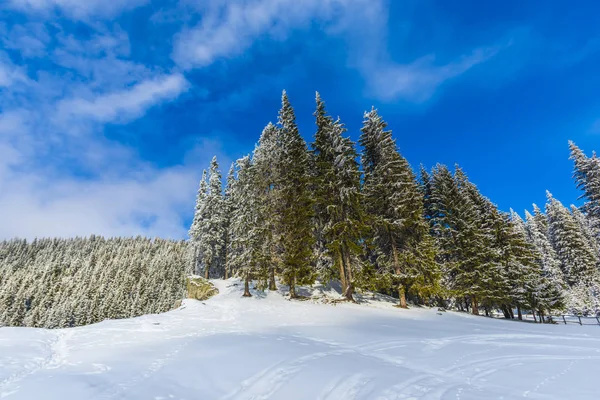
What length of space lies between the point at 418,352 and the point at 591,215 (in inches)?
1434

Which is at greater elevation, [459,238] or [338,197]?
[338,197]

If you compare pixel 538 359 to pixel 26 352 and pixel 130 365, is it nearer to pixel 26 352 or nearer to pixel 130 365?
pixel 130 365

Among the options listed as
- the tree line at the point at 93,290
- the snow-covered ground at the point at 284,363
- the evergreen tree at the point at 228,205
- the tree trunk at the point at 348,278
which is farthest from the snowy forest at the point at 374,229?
the tree line at the point at 93,290

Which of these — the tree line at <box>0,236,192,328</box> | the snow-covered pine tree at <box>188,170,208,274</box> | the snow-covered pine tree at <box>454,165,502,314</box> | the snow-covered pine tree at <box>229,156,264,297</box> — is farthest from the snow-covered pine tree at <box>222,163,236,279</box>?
the snow-covered pine tree at <box>454,165,502,314</box>

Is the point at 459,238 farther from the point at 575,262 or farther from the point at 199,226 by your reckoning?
the point at 199,226

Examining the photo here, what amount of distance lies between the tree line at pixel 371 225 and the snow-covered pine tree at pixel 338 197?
9 centimetres

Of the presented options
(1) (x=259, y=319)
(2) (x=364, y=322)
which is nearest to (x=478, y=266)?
(2) (x=364, y=322)

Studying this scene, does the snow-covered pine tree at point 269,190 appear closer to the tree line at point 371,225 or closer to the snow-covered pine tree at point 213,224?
the tree line at point 371,225

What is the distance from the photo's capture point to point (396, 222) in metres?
22.5

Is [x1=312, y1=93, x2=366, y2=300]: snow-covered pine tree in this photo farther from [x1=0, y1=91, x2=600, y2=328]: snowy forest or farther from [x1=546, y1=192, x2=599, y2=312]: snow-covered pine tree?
[x1=546, y1=192, x2=599, y2=312]: snow-covered pine tree

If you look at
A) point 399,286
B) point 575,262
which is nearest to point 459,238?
point 399,286

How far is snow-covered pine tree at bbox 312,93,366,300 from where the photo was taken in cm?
2138

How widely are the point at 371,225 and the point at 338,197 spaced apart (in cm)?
450

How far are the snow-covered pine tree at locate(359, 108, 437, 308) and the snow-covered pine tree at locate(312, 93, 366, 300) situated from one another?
91.5 inches
